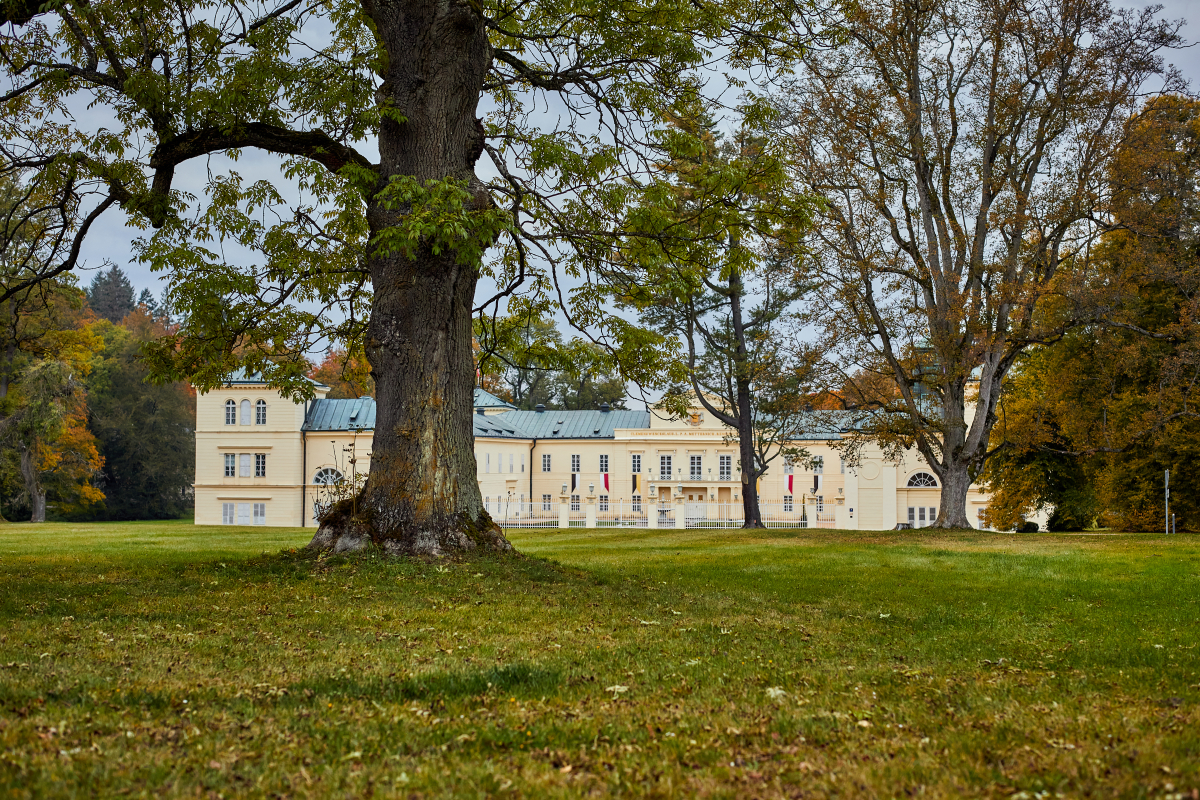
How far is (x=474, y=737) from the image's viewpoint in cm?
344

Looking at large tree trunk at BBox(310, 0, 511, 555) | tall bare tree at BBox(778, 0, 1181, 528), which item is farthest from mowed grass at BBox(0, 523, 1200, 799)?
tall bare tree at BBox(778, 0, 1181, 528)

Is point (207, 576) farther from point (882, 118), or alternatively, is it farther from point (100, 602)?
point (882, 118)

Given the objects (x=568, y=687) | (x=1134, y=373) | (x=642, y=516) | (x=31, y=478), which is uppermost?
(x=1134, y=373)

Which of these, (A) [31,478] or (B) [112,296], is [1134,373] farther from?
(B) [112,296]

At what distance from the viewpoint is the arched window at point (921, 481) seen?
46000 millimetres

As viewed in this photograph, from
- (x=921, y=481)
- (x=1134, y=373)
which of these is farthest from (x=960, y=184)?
(x=921, y=481)

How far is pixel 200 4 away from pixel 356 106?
7.81ft

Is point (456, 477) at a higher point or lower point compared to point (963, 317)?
lower

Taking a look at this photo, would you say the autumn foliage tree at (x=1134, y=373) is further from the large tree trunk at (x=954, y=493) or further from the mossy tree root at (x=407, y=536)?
the mossy tree root at (x=407, y=536)

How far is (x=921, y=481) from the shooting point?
152ft

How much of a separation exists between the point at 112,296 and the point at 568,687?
87275 millimetres

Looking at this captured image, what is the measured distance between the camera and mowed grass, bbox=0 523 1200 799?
301 centimetres

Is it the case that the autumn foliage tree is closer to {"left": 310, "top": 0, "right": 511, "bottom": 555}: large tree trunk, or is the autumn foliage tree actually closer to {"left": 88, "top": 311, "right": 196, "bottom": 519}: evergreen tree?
{"left": 310, "top": 0, "right": 511, "bottom": 555}: large tree trunk

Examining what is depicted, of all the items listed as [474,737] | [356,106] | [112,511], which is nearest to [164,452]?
[112,511]
